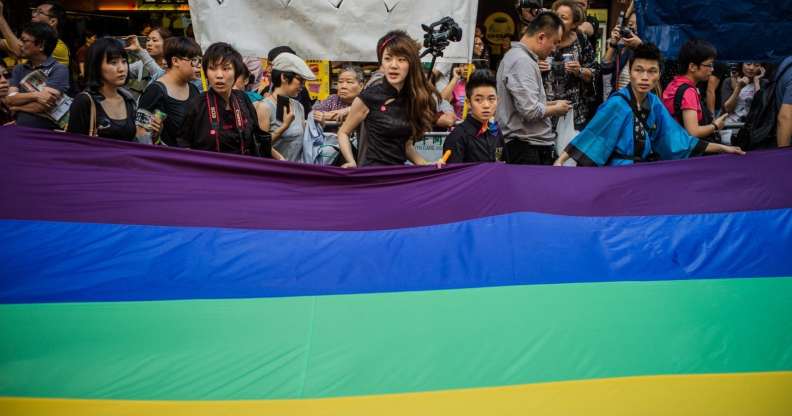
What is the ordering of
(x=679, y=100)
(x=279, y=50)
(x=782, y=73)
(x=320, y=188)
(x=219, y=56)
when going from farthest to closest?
(x=279, y=50) < (x=679, y=100) < (x=782, y=73) < (x=219, y=56) < (x=320, y=188)

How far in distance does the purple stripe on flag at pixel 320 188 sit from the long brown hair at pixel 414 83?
1.52ft

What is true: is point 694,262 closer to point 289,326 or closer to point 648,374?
point 648,374

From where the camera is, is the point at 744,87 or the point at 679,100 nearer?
the point at 679,100

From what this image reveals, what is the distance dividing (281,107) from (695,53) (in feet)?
11.2

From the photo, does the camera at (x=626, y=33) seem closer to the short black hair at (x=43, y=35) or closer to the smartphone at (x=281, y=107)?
the smartphone at (x=281, y=107)

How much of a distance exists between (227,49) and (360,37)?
1742 millimetres

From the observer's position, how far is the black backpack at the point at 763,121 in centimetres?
614

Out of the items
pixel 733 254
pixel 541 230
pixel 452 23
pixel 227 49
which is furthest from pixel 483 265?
pixel 452 23

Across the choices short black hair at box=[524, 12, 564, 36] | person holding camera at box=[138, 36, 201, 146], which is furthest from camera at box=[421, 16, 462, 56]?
person holding camera at box=[138, 36, 201, 146]

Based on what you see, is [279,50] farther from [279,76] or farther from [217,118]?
[217,118]

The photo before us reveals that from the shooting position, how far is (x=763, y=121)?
20.5 feet

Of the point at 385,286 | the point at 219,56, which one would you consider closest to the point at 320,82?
the point at 219,56

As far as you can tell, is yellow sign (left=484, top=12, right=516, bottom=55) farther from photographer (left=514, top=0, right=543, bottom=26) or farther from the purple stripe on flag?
the purple stripe on flag

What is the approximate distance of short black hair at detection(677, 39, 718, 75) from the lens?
670cm
